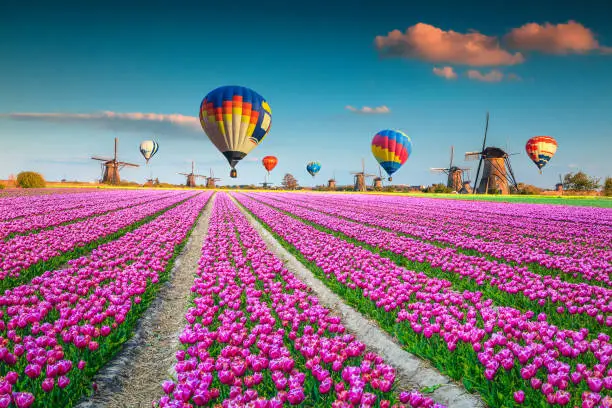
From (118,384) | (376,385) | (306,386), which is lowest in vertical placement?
(118,384)

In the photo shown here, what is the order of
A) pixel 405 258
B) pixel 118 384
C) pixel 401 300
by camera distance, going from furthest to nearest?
pixel 405 258 → pixel 401 300 → pixel 118 384

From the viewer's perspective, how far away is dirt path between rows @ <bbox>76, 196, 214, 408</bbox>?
12.7 ft

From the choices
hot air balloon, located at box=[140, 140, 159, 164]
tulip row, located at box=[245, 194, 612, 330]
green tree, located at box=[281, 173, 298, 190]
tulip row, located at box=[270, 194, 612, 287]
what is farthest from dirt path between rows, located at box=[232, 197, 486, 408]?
green tree, located at box=[281, 173, 298, 190]

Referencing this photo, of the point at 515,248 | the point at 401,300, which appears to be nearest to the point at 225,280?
the point at 401,300

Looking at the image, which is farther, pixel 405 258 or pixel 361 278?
pixel 405 258

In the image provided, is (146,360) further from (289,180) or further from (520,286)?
(289,180)

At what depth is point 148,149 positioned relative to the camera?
367ft

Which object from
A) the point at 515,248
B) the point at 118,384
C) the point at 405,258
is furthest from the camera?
the point at 515,248

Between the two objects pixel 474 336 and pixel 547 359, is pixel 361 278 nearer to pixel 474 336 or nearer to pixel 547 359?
pixel 474 336

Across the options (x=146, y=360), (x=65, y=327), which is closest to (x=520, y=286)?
(x=146, y=360)

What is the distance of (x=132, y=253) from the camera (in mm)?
9883

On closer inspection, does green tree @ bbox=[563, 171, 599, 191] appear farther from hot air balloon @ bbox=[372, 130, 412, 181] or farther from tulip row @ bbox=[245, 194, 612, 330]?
tulip row @ bbox=[245, 194, 612, 330]

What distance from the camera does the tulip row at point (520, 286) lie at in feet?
18.2

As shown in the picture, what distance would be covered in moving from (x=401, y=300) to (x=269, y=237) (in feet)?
32.2
